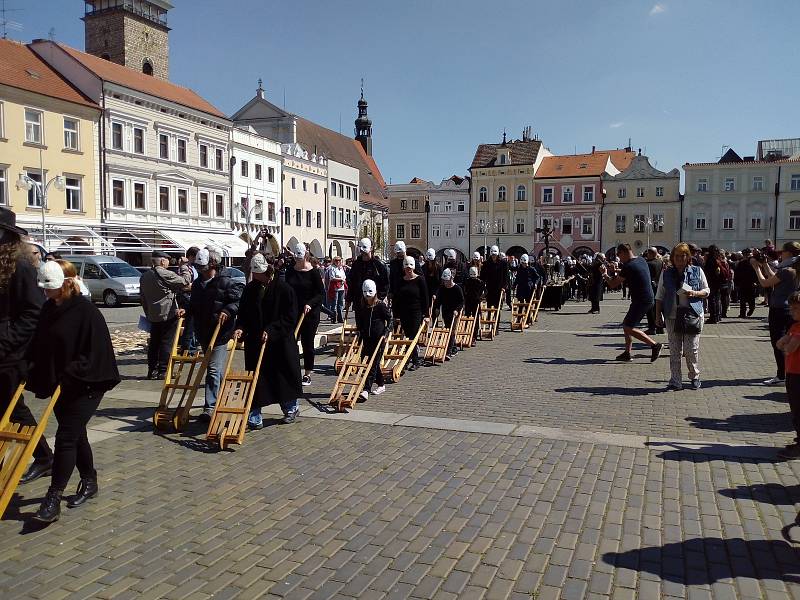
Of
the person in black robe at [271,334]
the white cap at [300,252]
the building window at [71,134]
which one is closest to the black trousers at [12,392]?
the person in black robe at [271,334]

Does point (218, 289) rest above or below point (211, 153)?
below

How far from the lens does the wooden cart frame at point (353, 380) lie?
309 inches

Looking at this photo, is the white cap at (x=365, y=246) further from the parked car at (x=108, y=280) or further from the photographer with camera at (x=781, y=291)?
the parked car at (x=108, y=280)

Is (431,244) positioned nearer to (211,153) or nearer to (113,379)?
(211,153)

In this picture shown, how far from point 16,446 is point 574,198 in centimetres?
6406

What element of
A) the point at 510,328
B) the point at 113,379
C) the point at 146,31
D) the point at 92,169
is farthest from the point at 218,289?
the point at 146,31

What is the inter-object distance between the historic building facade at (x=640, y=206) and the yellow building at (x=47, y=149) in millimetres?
44833

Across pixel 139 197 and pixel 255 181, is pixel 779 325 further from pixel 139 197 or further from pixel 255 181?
pixel 255 181

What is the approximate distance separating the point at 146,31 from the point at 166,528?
223 feet

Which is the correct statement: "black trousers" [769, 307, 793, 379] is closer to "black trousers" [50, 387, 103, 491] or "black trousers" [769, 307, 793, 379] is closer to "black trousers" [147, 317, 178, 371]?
"black trousers" [50, 387, 103, 491]

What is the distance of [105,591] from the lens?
3.61 m

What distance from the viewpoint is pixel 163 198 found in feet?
133

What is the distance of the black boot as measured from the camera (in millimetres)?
4427

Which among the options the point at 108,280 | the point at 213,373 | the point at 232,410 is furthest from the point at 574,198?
the point at 232,410
